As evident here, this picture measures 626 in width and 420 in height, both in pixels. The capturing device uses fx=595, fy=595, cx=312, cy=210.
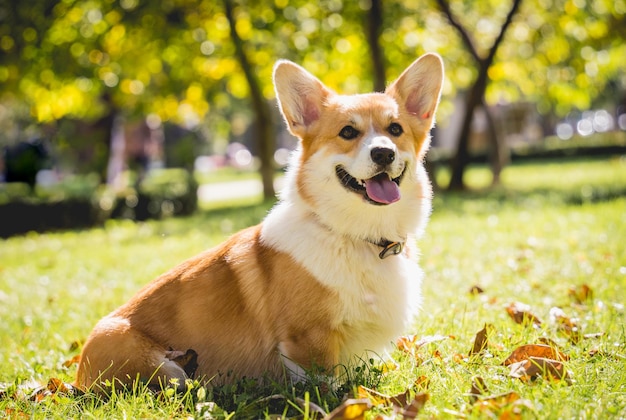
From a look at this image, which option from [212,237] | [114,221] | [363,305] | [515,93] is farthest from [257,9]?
[363,305]

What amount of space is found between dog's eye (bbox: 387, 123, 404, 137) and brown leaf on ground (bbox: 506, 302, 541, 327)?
1351 mm

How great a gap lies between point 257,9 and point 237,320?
39.0 feet

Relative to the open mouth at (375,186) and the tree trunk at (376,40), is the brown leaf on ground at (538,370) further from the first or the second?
the tree trunk at (376,40)

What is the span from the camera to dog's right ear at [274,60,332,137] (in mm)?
3285

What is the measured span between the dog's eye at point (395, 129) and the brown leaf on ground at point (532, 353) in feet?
4.16

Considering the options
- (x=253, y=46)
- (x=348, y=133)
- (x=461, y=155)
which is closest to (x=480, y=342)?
(x=348, y=133)

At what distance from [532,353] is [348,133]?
1436mm

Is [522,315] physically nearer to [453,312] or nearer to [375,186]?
[453,312]

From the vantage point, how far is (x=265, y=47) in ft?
49.4

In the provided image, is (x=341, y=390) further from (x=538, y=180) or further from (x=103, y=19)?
(x=538, y=180)

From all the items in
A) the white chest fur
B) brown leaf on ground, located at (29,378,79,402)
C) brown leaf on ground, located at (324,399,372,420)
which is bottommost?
brown leaf on ground, located at (29,378,79,402)

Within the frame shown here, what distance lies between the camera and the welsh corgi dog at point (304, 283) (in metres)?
2.86

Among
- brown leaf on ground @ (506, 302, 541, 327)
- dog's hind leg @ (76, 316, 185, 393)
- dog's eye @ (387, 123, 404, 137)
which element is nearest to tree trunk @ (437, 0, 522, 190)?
brown leaf on ground @ (506, 302, 541, 327)

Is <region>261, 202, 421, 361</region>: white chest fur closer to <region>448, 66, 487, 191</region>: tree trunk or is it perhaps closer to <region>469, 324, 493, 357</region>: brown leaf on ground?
<region>469, 324, 493, 357</region>: brown leaf on ground
